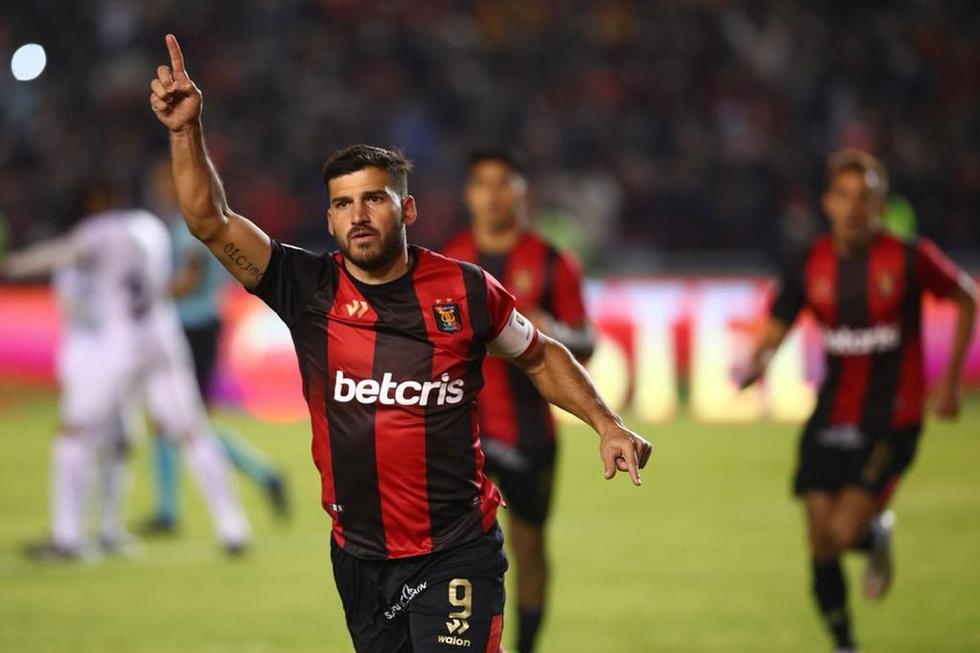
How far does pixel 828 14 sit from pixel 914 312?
1524 cm

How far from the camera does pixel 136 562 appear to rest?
1066 cm

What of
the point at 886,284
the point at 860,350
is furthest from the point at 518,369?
the point at 886,284

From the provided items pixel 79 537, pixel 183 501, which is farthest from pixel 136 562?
pixel 183 501

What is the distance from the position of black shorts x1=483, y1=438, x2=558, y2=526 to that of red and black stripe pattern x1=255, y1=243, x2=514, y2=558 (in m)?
2.40

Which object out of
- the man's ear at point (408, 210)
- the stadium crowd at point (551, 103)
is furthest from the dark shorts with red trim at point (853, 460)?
the stadium crowd at point (551, 103)

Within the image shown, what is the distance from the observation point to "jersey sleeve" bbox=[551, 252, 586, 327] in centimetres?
779

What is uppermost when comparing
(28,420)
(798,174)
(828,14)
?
(828,14)

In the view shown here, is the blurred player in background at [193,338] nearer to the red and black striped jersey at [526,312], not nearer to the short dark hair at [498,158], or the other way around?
the red and black striped jersey at [526,312]

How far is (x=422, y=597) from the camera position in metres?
5.08

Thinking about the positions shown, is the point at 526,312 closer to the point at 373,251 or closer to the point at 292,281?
the point at 292,281

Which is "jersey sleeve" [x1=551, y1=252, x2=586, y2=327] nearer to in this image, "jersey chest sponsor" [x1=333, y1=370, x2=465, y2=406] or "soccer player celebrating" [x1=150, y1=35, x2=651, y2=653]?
"soccer player celebrating" [x1=150, y1=35, x2=651, y2=653]

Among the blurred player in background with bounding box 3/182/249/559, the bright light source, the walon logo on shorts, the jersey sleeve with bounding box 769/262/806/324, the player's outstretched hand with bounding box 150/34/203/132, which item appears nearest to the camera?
the player's outstretched hand with bounding box 150/34/203/132

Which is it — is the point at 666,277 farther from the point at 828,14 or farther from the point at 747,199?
the point at 828,14

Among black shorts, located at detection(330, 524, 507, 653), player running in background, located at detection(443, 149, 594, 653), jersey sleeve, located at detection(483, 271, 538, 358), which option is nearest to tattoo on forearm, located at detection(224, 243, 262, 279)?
jersey sleeve, located at detection(483, 271, 538, 358)
